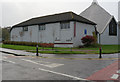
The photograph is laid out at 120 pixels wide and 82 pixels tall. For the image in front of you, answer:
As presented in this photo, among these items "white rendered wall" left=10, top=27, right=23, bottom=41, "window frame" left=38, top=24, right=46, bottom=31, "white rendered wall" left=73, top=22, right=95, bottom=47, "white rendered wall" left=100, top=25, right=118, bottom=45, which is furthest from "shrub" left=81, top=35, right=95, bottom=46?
"white rendered wall" left=10, top=27, right=23, bottom=41

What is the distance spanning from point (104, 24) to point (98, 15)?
6.15m

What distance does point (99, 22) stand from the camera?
49.8 metres

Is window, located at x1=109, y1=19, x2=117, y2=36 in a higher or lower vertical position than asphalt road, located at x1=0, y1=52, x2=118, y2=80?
higher

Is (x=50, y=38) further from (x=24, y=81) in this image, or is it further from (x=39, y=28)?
(x=24, y=81)

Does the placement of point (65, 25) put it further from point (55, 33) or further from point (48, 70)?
point (48, 70)

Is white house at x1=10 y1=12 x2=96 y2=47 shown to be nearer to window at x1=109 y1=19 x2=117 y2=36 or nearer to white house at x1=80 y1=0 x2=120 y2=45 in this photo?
white house at x1=80 y1=0 x2=120 y2=45

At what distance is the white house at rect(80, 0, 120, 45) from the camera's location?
43709 millimetres

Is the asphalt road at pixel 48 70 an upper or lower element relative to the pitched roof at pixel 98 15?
lower

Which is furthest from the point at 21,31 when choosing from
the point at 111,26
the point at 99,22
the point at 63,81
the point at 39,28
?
the point at 63,81

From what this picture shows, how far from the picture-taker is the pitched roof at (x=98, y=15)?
1882 inches

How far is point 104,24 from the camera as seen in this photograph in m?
47.6

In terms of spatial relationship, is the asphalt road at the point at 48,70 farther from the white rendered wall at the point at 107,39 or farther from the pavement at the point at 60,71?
the white rendered wall at the point at 107,39

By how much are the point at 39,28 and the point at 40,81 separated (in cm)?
3117

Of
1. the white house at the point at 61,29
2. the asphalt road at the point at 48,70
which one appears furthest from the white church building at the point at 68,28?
the asphalt road at the point at 48,70
